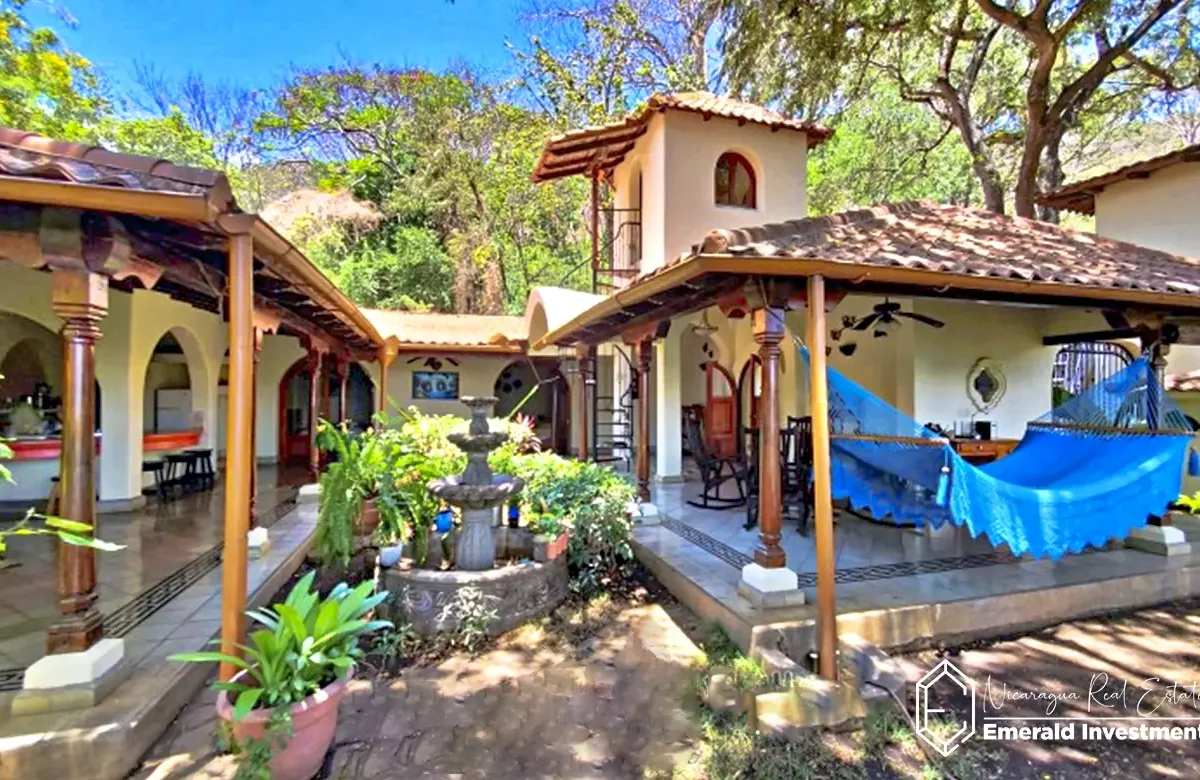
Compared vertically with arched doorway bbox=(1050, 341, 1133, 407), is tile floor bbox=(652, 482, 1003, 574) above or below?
below

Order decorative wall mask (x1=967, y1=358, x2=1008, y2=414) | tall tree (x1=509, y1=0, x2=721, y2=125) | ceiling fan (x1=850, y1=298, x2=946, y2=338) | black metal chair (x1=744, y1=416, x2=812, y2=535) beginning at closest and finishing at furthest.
Answer: black metal chair (x1=744, y1=416, x2=812, y2=535), ceiling fan (x1=850, y1=298, x2=946, y2=338), decorative wall mask (x1=967, y1=358, x2=1008, y2=414), tall tree (x1=509, y1=0, x2=721, y2=125)

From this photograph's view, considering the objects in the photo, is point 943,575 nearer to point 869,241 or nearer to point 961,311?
point 869,241

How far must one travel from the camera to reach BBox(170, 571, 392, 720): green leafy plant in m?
2.69

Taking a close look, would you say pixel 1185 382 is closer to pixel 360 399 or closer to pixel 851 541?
pixel 851 541

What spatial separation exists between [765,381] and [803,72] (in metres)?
6.65

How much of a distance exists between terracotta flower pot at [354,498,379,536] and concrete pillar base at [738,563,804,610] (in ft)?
10.5

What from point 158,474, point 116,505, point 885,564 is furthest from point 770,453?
point 158,474

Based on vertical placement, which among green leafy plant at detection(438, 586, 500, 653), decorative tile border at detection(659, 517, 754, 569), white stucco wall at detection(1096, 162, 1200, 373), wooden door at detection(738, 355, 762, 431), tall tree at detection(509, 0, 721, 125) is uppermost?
tall tree at detection(509, 0, 721, 125)

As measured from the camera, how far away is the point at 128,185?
2666mm

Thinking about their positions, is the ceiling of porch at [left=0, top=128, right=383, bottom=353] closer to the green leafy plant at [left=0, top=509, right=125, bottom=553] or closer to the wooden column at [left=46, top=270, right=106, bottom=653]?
the wooden column at [left=46, top=270, right=106, bottom=653]

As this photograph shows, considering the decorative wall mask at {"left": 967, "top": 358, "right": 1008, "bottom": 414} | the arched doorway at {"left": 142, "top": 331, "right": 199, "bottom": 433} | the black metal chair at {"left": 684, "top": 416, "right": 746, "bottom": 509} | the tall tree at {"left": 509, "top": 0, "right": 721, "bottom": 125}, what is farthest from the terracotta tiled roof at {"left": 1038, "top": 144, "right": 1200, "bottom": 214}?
the arched doorway at {"left": 142, "top": 331, "right": 199, "bottom": 433}

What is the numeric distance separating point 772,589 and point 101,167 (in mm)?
4459

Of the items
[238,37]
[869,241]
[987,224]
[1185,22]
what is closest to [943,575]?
[869,241]

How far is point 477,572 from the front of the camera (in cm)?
453
